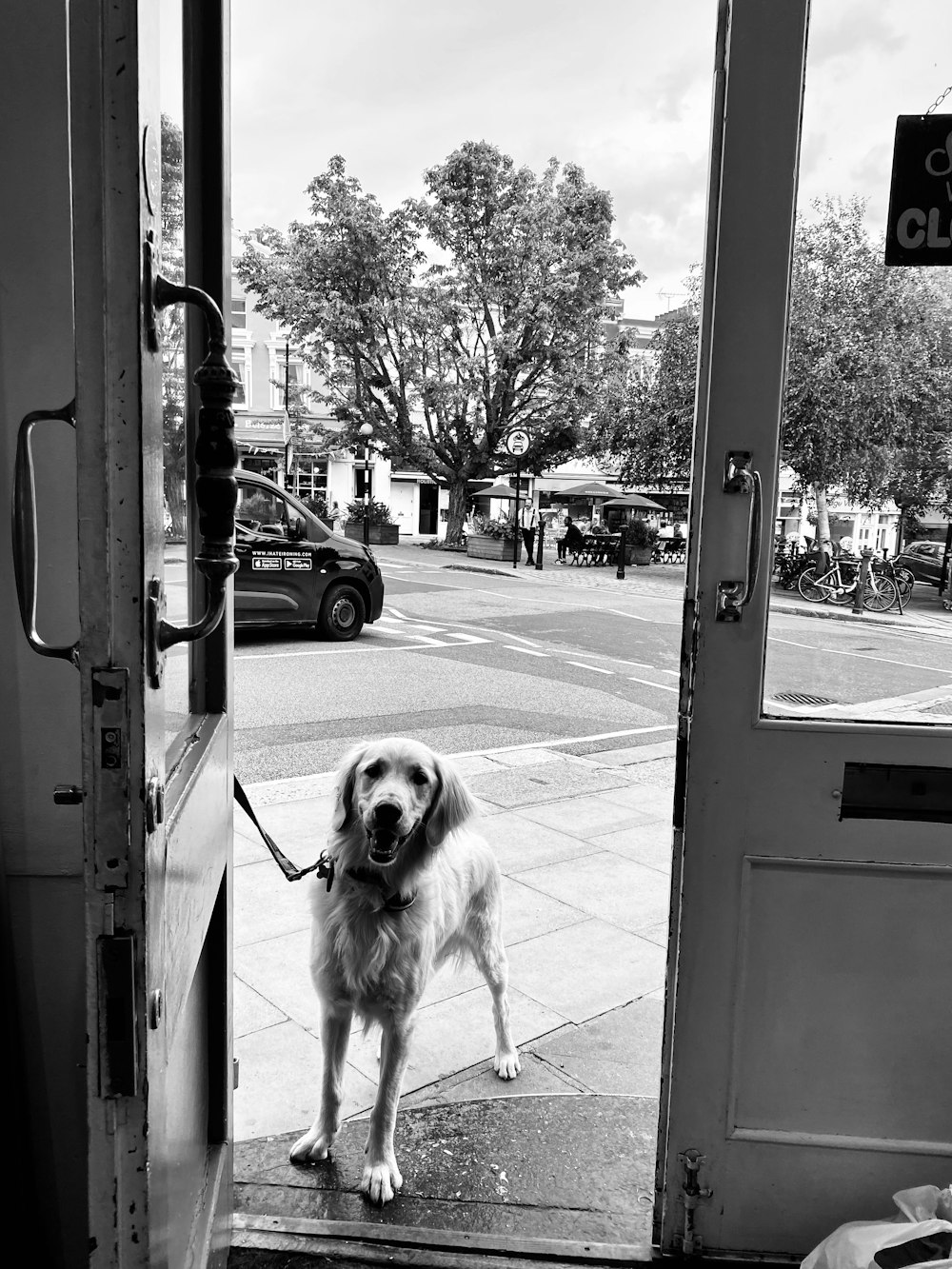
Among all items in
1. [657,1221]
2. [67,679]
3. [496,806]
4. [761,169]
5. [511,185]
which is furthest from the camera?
[511,185]

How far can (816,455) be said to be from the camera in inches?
78.2

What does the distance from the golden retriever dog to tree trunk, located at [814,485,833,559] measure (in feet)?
3.83

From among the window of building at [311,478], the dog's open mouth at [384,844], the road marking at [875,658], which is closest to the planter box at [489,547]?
the window of building at [311,478]

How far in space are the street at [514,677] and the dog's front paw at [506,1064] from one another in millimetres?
1621

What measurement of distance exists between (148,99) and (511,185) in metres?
27.1

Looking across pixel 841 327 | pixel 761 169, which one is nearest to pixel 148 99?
pixel 761 169

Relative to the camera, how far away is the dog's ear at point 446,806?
2619mm

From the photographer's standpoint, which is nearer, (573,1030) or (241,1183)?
(241,1183)

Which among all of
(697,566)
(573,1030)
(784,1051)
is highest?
(697,566)

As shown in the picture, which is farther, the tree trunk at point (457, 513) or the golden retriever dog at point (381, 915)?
the tree trunk at point (457, 513)

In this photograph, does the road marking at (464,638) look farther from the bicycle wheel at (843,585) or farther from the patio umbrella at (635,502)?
the patio umbrella at (635,502)

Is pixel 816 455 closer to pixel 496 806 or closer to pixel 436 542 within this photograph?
pixel 496 806

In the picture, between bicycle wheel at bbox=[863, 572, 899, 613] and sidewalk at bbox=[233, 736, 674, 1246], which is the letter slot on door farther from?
sidewalk at bbox=[233, 736, 674, 1246]

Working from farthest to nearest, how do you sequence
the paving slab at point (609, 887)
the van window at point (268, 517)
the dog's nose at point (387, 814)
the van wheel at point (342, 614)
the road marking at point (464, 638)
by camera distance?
the road marking at point (464, 638) < the van wheel at point (342, 614) < the van window at point (268, 517) < the paving slab at point (609, 887) < the dog's nose at point (387, 814)
